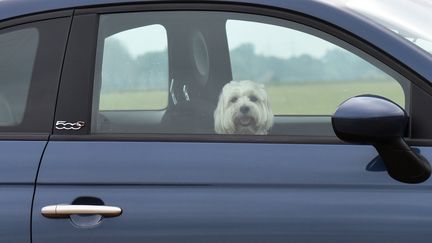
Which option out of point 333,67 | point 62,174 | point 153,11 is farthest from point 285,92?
point 62,174

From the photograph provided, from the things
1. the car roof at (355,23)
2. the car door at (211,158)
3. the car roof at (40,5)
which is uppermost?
the car roof at (40,5)

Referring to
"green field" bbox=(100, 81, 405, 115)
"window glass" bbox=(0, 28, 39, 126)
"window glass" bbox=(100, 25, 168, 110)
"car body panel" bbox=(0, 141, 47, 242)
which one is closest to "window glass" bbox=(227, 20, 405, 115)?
"green field" bbox=(100, 81, 405, 115)

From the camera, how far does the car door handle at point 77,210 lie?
2.39 meters

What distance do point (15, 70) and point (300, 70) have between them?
1049mm

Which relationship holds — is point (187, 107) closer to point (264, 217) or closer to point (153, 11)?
point (153, 11)

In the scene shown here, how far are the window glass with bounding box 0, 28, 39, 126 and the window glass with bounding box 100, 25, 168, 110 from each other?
262 mm

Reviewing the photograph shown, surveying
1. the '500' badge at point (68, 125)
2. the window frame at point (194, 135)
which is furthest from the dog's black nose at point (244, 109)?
the '500' badge at point (68, 125)

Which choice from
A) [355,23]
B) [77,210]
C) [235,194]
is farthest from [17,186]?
[355,23]

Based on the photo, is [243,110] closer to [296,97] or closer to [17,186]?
[296,97]

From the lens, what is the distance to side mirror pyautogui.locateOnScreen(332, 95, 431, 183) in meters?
2.28

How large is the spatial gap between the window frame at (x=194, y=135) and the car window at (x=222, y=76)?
3cm

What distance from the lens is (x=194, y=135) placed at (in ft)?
8.24

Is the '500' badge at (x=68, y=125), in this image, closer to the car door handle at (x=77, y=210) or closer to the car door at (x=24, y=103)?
the car door at (x=24, y=103)

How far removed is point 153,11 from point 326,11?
60 cm
